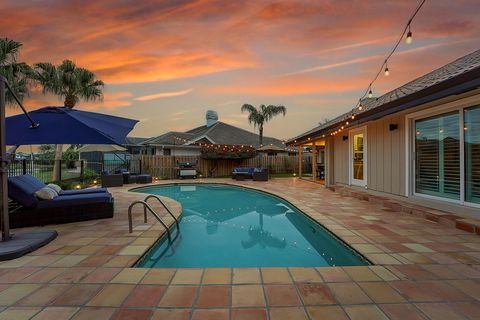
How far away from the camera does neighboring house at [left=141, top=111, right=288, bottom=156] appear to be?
65.4 feet

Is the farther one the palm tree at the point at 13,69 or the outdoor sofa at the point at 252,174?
the outdoor sofa at the point at 252,174

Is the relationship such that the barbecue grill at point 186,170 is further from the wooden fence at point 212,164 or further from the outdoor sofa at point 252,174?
the outdoor sofa at point 252,174

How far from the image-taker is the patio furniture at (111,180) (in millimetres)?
11201

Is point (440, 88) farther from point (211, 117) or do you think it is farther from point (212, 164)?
point (211, 117)

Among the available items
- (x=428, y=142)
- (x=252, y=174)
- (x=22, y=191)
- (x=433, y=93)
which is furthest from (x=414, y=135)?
(x=252, y=174)

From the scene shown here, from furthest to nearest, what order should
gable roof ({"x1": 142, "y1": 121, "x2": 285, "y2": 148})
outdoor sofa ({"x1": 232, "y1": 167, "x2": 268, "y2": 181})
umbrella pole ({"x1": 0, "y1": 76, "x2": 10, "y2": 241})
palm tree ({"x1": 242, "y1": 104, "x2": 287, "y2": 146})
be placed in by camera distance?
1. palm tree ({"x1": 242, "y1": 104, "x2": 287, "y2": 146})
2. gable roof ({"x1": 142, "y1": 121, "x2": 285, "y2": 148})
3. outdoor sofa ({"x1": 232, "y1": 167, "x2": 268, "y2": 181})
4. umbrella pole ({"x1": 0, "y1": 76, "x2": 10, "y2": 241})

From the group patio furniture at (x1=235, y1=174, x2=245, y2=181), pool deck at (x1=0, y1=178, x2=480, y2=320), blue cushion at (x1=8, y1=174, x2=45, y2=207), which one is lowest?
pool deck at (x1=0, y1=178, x2=480, y2=320)

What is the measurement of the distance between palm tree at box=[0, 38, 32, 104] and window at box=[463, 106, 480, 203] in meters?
15.0

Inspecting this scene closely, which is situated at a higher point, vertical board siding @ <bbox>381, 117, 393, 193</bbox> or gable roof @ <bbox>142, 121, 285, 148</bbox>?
gable roof @ <bbox>142, 121, 285, 148</bbox>

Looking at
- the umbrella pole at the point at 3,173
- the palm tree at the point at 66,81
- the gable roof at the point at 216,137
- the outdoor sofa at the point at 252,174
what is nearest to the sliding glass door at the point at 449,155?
the umbrella pole at the point at 3,173

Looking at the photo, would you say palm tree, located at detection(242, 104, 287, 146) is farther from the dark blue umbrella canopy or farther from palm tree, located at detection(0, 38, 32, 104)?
the dark blue umbrella canopy

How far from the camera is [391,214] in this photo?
537cm

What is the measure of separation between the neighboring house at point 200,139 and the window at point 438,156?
469 inches

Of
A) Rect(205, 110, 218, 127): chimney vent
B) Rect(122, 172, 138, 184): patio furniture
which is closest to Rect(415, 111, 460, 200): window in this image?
Rect(122, 172, 138, 184): patio furniture
